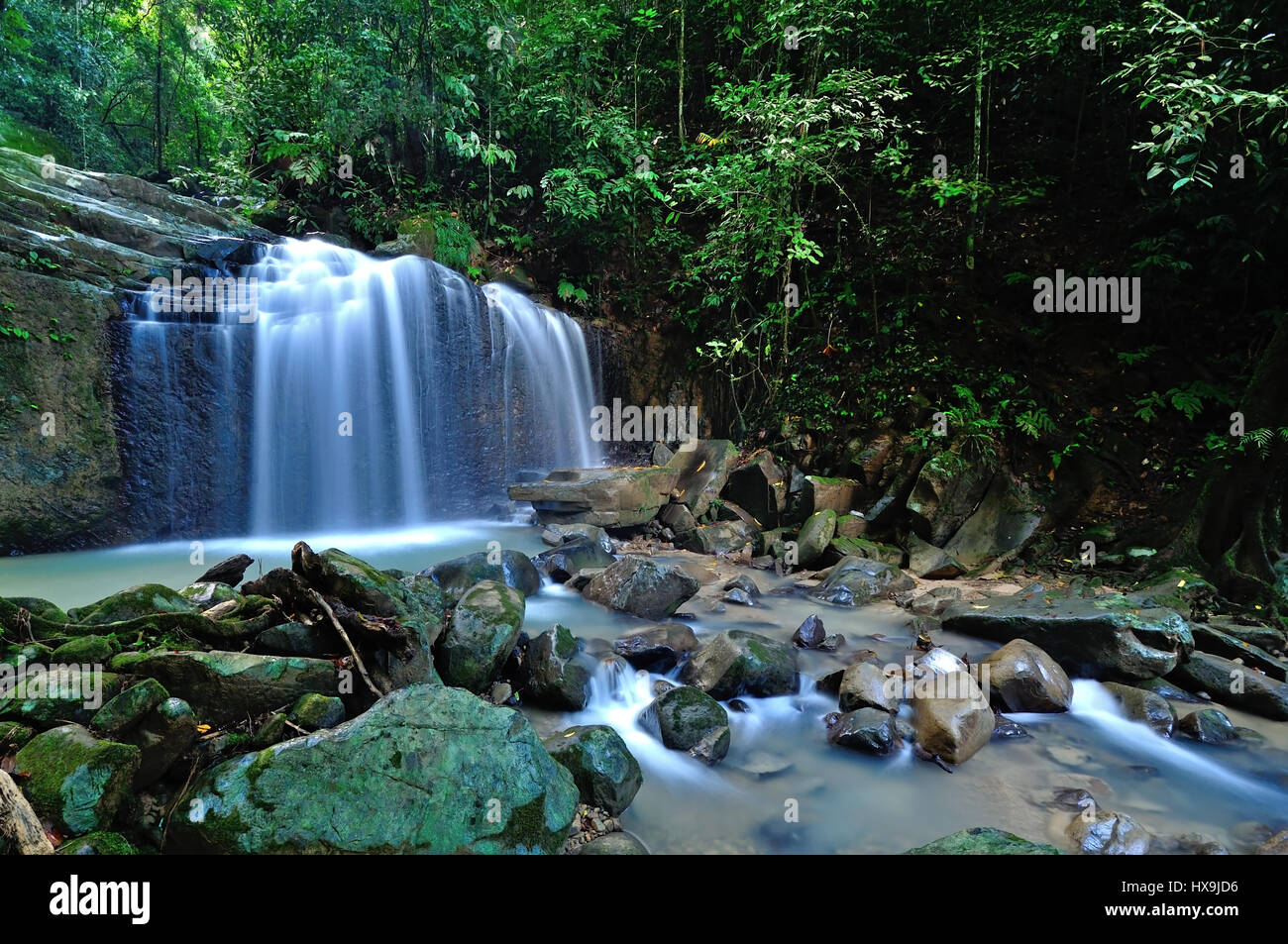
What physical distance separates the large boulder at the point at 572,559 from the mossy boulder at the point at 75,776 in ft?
14.9

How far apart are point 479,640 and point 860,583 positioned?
4.41 m

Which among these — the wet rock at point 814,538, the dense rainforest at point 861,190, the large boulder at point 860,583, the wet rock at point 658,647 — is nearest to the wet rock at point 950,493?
the dense rainforest at point 861,190

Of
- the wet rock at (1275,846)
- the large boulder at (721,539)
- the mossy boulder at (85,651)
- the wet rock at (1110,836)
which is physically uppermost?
the mossy boulder at (85,651)

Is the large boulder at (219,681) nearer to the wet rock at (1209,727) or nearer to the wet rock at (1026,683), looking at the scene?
the wet rock at (1026,683)

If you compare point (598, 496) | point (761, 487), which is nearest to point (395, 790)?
point (598, 496)

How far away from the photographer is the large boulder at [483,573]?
220 inches

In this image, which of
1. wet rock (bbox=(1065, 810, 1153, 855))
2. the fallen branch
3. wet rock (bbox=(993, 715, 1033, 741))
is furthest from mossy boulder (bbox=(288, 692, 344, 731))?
wet rock (bbox=(993, 715, 1033, 741))

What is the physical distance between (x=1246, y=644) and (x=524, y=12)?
1748 cm

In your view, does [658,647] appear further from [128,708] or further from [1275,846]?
[1275,846]

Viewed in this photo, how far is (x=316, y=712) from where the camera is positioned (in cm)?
279

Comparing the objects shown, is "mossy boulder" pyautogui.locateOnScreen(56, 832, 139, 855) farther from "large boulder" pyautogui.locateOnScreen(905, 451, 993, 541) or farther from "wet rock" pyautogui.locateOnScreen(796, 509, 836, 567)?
"large boulder" pyautogui.locateOnScreen(905, 451, 993, 541)
